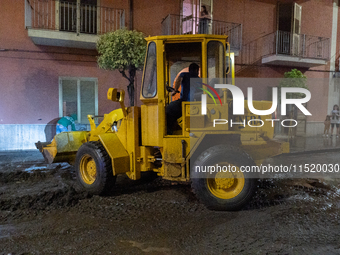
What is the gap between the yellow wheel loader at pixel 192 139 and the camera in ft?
12.4

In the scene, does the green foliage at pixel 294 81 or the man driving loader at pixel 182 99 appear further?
the green foliage at pixel 294 81

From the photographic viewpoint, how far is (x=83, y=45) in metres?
11.3

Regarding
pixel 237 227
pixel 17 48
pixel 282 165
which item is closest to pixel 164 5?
pixel 17 48

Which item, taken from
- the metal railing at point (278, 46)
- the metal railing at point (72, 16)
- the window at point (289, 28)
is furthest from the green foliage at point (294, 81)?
the metal railing at point (72, 16)

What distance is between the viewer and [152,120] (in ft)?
13.7

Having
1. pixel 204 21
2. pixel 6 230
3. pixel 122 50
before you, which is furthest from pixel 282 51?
pixel 6 230

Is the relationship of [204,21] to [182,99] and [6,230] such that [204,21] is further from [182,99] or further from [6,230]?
[6,230]

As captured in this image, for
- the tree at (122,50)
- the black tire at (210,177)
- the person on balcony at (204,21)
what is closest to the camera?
the black tire at (210,177)

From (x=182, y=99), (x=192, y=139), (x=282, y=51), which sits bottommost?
(x=192, y=139)

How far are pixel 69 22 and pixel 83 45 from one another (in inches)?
49.4

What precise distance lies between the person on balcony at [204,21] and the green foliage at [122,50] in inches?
157

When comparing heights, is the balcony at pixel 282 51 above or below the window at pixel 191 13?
below

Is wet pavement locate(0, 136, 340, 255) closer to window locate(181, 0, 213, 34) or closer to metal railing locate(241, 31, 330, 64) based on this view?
window locate(181, 0, 213, 34)

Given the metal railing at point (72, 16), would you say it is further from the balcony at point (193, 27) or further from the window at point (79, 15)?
the balcony at point (193, 27)
